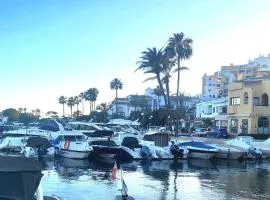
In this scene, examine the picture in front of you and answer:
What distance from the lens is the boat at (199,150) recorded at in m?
43.2

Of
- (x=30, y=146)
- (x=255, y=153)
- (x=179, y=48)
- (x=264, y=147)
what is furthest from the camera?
(x=179, y=48)

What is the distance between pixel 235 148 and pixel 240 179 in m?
16.8

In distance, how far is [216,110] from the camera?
93.8 meters

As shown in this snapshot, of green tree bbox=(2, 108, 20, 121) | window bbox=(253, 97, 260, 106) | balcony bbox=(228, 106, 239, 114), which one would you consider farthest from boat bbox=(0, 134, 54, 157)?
green tree bbox=(2, 108, 20, 121)

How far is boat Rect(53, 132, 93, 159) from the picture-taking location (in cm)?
4016

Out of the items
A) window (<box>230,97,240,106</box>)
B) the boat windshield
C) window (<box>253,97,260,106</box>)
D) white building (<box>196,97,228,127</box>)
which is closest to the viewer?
the boat windshield

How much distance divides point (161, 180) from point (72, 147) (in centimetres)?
1486

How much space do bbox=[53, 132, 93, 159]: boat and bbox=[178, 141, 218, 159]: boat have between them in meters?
9.31

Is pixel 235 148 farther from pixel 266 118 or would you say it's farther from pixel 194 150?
pixel 266 118

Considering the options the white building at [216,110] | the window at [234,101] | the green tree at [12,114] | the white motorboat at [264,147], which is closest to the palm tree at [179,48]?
the window at [234,101]

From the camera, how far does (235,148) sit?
4566 centimetres

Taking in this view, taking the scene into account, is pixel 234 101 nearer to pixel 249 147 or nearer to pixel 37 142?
pixel 249 147

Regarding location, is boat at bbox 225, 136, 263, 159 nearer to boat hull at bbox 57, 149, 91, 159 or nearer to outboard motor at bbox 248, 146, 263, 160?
outboard motor at bbox 248, 146, 263, 160

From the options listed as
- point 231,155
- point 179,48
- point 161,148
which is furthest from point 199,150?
point 179,48
